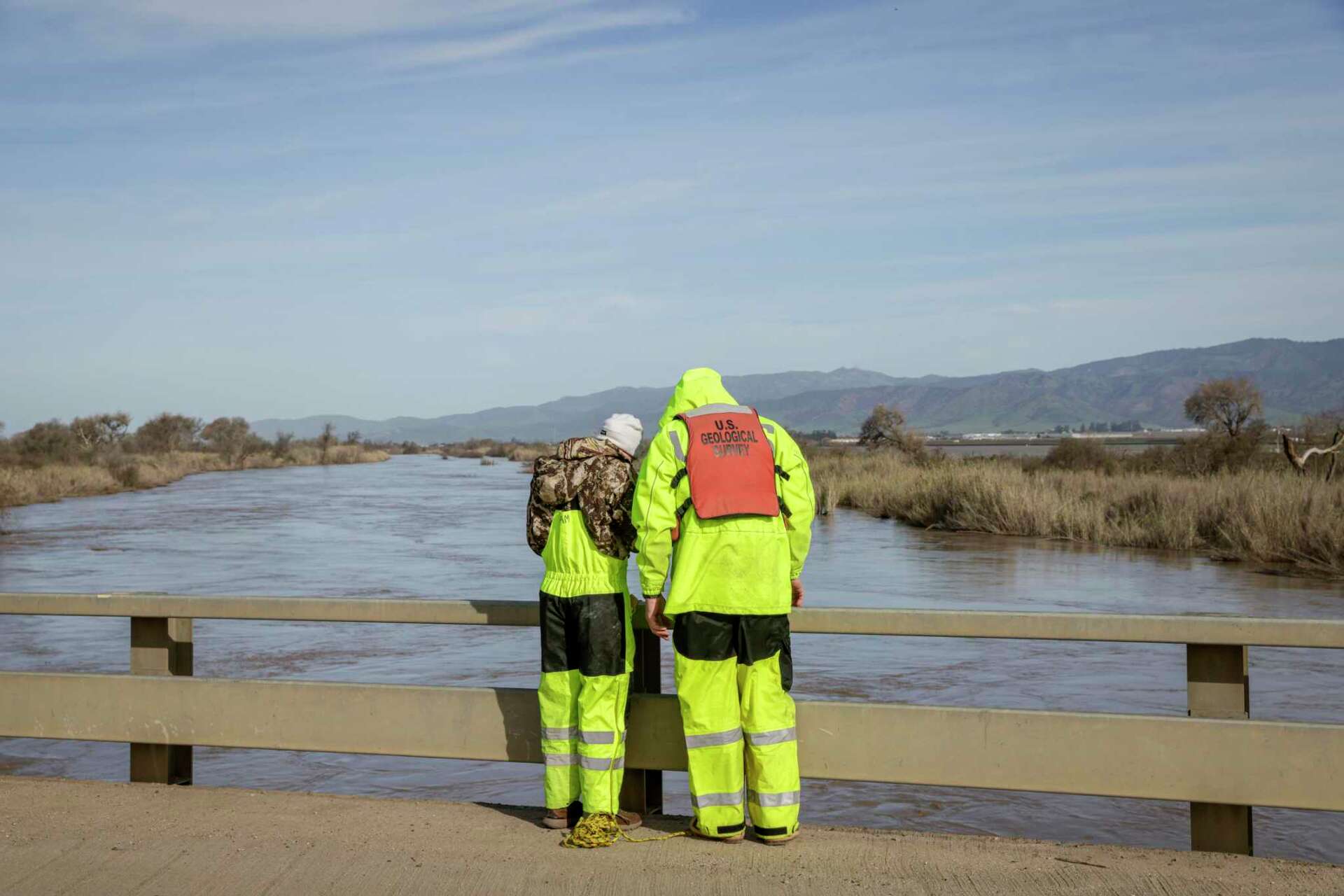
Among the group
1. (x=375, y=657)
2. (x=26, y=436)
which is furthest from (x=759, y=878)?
(x=26, y=436)

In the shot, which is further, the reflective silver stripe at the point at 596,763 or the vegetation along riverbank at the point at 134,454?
the vegetation along riverbank at the point at 134,454

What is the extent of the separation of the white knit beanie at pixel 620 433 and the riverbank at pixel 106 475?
4613 cm

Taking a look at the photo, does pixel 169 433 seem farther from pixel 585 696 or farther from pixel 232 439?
pixel 585 696

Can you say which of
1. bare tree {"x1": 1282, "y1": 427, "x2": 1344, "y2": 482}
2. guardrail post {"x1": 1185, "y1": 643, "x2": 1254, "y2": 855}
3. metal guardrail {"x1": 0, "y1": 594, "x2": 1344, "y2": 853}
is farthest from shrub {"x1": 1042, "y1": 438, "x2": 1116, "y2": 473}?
metal guardrail {"x1": 0, "y1": 594, "x2": 1344, "y2": 853}

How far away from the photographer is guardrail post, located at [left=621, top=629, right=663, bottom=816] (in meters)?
5.69

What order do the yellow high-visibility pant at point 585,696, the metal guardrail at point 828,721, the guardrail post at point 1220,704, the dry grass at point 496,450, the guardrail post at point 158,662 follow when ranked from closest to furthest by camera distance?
1. the metal guardrail at point 828,721
2. the guardrail post at point 1220,704
3. the yellow high-visibility pant at point 585,696
4. the guardrail post at point 158,662
5. the dry grass at point 496,450

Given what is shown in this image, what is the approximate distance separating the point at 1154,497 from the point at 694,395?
25623 millimetres

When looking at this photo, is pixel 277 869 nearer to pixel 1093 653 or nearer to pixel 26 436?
pixel 1093 653

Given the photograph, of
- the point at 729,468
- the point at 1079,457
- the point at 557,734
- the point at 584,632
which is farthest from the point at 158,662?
the point at 1079,457

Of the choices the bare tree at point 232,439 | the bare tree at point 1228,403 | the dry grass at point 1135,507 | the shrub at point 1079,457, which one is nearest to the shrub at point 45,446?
the bare tree at point 232,439

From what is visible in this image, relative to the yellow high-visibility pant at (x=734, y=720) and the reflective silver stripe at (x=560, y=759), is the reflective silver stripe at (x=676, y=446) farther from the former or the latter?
the reflective silver stripe at (x=560, y=759)

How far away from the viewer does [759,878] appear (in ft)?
15.8

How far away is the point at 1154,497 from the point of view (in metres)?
29.0

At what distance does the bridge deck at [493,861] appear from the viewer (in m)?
4.77
